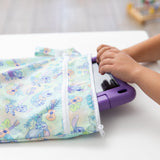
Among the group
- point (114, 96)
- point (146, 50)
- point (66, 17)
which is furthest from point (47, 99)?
point (66, 17)

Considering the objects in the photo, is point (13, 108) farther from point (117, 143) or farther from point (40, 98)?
point (117, 143)

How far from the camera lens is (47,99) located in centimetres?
48

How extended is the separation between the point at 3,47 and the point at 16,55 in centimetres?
6

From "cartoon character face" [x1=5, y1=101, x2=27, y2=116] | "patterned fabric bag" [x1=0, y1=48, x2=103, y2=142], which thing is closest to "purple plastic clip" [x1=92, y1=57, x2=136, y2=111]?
"patterned fabric bag" [x1=0, y1=48, x2=103, y2=142]

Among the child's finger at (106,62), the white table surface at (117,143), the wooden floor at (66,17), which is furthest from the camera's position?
the wooden floor at (66,17)

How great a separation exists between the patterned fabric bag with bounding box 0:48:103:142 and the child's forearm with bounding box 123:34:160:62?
12 centimetres

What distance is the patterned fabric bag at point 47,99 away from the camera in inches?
17.5

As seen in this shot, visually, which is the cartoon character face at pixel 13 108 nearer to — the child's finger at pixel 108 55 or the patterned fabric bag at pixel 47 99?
the patterned fabric bag at pixel 47 99

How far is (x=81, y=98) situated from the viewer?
1.54ft

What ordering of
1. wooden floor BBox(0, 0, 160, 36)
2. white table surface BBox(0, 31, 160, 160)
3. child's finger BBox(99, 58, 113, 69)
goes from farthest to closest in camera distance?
wooden floor BBox(0, 0, 160, 36) < child's finger BBox(99, 58, 113, 69) < white table surface BBox(0, 31, 160, 160)

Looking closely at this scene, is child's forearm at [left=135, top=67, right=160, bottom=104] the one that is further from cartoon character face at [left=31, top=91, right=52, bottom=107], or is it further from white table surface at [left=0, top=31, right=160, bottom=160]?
cartoon character face at [left=31, top=91, right=52, bottom=107]

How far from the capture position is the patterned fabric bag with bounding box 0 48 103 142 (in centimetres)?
45

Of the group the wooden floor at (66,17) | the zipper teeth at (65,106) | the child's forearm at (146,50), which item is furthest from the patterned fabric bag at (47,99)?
the wooden floor at (66,17)

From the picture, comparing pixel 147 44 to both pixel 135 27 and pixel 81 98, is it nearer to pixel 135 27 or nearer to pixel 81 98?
pixel 81 98
